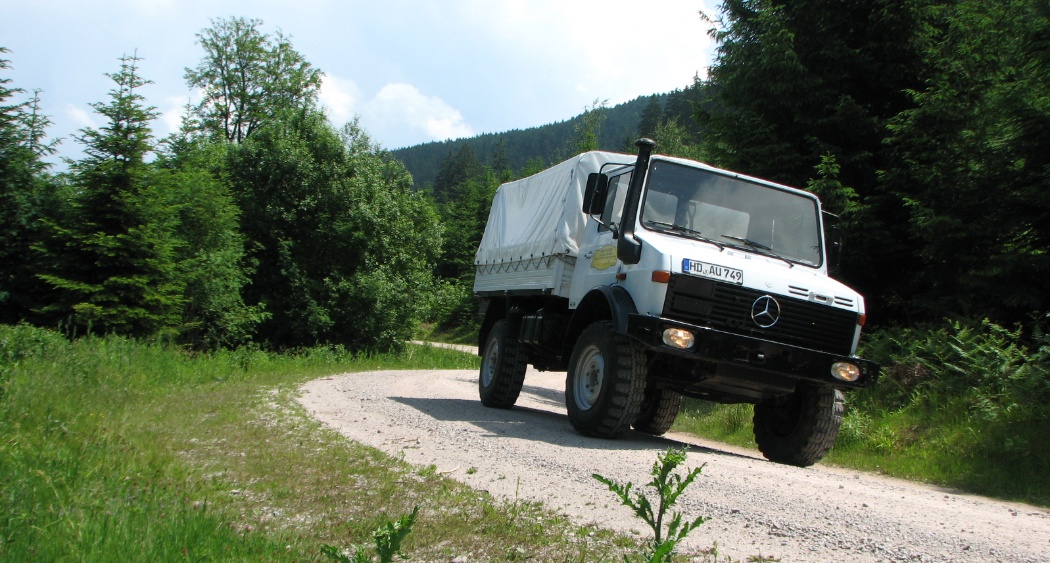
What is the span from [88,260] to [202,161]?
31.7 feet

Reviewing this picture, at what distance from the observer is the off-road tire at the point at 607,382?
7566mm

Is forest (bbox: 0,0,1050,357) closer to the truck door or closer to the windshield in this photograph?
the windshield

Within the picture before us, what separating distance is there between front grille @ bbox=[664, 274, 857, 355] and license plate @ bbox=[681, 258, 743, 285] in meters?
0.05

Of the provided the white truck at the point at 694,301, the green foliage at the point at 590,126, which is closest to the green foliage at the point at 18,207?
the white truck at the point at 694,301

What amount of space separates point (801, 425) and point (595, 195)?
3.20 meters

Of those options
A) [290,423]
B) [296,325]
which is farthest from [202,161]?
[290,423]

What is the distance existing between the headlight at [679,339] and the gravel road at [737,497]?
1.01m

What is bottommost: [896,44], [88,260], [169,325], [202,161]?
[169,325]

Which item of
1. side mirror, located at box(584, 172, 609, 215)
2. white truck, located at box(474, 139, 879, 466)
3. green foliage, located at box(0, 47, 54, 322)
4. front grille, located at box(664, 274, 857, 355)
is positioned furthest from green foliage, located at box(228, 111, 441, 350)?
front grille, located at box(664, 274, 857, 355)

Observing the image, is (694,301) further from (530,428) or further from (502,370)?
(502,370)

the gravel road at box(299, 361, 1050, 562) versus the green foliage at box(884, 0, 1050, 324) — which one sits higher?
the green foliage at box(884, 0, 1050, 324)

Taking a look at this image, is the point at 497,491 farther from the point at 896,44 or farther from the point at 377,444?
the point at 896,44

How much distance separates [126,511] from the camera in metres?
4.54

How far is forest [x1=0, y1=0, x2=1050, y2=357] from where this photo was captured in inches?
485
